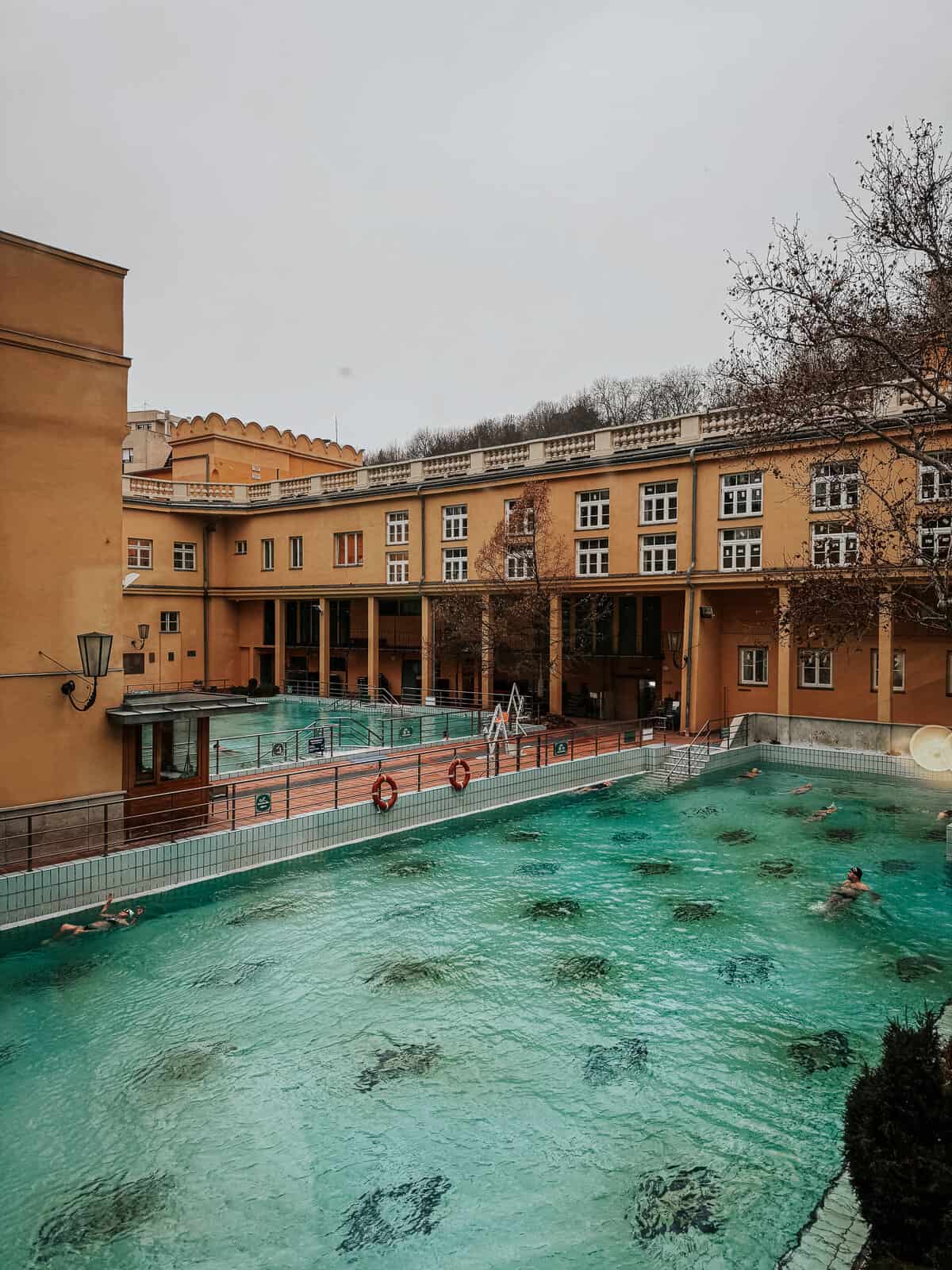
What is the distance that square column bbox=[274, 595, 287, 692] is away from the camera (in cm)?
4234

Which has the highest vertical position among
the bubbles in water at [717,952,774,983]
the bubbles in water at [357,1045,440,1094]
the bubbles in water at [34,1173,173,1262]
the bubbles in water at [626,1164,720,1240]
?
the bubbles in water at [717,952,774,983]

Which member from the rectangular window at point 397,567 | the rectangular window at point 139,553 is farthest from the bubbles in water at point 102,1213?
the rectangular window at point 139,553

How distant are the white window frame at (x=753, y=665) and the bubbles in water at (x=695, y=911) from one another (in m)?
17.4

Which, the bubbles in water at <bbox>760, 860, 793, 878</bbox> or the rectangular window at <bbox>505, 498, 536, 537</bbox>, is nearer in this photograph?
the bubbles in water at <bbox>760, 860, 793, 878</bbox>

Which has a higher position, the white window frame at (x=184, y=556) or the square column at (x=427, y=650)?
the white window frame at (x=184, y=556)

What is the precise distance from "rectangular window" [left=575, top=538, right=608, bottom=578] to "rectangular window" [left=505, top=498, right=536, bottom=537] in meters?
1.94

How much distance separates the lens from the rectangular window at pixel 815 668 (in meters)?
28.2

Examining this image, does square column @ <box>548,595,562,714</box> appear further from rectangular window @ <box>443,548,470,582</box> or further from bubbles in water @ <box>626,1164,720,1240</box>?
bubbles in water @ <box>626,1164,720,1240</box>

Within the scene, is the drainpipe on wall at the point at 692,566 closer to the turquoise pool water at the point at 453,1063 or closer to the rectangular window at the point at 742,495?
the rectangular window at the point at 742,495

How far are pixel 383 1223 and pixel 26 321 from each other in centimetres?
1423

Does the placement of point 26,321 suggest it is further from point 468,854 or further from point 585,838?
point 585,838

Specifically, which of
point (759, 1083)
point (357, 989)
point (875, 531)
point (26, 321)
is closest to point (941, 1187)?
point (759, 1083)

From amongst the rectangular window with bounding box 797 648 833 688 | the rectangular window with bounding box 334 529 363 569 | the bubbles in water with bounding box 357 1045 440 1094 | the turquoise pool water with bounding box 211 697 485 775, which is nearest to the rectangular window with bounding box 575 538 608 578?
the turquoise pool water with bounding box 211 697 485 775

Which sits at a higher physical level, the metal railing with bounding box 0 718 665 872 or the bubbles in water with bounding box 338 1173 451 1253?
the metal railing with bounding box 0 718 665 872
